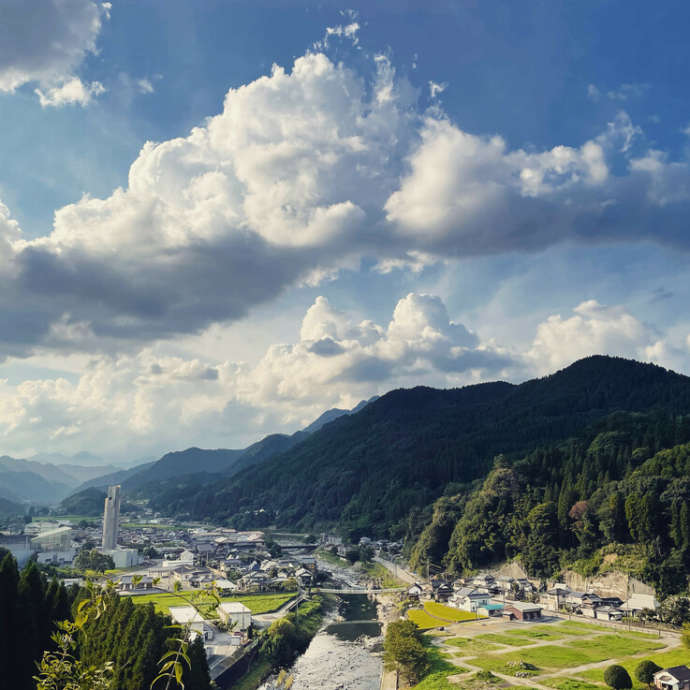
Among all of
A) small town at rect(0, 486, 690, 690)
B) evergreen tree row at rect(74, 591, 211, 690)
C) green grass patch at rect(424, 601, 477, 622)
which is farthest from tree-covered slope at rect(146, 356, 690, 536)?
evergreen tree row at rect(74, 591, 211, 690)

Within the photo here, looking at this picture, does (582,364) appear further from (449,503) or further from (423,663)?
(423,663)

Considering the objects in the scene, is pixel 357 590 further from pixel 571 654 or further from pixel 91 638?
pixel 91 638

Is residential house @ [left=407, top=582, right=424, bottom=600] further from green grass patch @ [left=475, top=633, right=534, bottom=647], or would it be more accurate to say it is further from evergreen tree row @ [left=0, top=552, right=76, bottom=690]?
evergreen tree row @ [left=0, top=552, right=76, bottom=690]

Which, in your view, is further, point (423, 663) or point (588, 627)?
point (588, 627)

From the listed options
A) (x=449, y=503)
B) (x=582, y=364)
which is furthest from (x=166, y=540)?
(x=582, y=364)

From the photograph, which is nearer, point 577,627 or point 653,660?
point 653,660

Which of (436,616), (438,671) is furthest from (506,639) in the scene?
(436,616)
